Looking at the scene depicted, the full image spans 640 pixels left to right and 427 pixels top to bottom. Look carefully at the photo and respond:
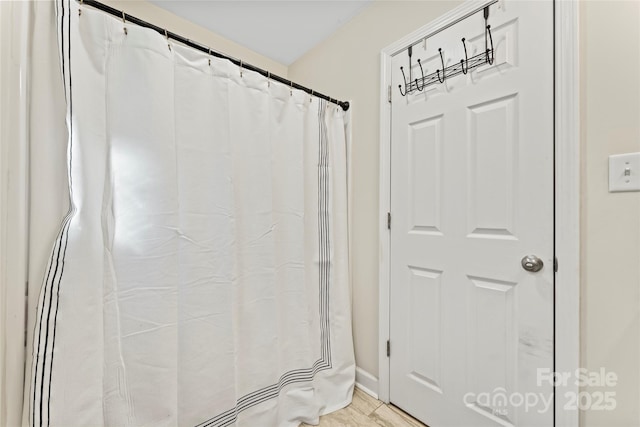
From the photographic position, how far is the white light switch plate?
0.89 m

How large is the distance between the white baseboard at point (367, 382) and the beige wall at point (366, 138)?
0.03 m

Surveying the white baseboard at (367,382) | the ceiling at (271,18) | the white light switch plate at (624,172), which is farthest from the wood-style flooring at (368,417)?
the ceiling at (271,18)

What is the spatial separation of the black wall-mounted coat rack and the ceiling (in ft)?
2.10

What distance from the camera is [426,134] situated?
1.43 metres

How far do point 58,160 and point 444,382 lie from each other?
1785 millimetres

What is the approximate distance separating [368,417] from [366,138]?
1558mm

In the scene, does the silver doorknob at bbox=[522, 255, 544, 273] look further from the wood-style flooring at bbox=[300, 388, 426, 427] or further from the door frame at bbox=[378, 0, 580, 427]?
the wood-style flooring at bbox=[300, 388, 426, 427]

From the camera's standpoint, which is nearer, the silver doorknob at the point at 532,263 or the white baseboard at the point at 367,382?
the silver doorknob at the point at 532,263

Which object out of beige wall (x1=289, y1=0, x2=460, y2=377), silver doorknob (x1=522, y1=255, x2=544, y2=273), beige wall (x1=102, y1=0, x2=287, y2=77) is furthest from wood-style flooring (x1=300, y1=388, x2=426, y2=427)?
beige wall (x1=102, y1=0, x2=287, y2=77)

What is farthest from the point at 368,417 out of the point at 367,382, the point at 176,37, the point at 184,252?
the point at 176,37

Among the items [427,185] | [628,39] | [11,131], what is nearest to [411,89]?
[427,185]

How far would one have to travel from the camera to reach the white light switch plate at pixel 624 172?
890 mm

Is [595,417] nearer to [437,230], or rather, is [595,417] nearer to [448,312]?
[448,312]

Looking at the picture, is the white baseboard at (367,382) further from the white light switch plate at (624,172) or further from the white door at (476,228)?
the white light switch plate at (624,172)
